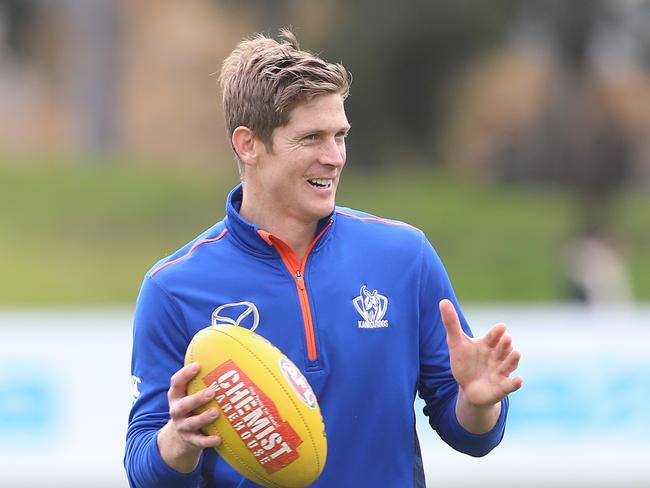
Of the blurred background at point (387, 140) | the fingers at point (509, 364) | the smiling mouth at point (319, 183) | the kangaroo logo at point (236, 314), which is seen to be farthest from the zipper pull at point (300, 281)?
the blurred background at point (387, 140)

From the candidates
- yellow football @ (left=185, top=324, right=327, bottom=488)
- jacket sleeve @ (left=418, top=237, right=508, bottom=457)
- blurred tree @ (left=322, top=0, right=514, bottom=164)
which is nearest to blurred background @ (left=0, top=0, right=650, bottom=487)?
blurred tree @ (left=322, top=0, right=514, bottom=164)

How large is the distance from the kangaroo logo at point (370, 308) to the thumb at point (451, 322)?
0.62 ft

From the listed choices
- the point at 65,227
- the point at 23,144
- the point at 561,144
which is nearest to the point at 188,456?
the point at 65,227

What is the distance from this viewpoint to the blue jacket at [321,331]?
381 cm

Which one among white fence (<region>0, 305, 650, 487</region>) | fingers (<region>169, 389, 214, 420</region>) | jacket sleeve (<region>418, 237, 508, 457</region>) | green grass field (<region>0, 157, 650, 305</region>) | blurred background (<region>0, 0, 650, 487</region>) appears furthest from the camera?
blurred background (<region>0, 0, 650, 487</region>)

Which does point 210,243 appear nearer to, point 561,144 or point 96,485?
point 96,485

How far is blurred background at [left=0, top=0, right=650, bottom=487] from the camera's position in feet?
70.7

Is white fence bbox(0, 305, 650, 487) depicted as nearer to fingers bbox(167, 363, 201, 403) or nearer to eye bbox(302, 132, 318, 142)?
eye bbox(302, 132, 318, 142)

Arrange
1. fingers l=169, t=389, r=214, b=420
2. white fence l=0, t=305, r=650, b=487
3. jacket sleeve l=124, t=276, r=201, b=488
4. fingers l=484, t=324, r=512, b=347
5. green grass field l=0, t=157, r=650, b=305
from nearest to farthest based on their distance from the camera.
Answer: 1. fingers l=169, t=389, r=214, b=420
2. fingers l=484, t=324, r=512, b=347
3. jacket sleeve l=124, t=276, r=201, b=488
4. white fence l=0, t=305, r=650, b=487
5. green grass field l=0, t=157, r=650, b=305

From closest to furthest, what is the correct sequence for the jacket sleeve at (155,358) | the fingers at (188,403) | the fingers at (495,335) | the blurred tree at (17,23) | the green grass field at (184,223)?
the fingers at (188,403), the fingers at (495,335), the jacket sleeve at (155,358), the green grass field at (184,223), the blurred tree at (17,23)

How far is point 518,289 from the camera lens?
69.3 ft

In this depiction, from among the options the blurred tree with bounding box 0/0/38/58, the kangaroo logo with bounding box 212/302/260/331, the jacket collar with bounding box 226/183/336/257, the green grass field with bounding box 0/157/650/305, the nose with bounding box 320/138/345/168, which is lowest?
the kangaroo logo with bounding box 212/302/260/331

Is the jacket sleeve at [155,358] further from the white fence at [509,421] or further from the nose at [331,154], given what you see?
the white fence at [509,421]

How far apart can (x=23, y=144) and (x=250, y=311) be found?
31.7 metres
